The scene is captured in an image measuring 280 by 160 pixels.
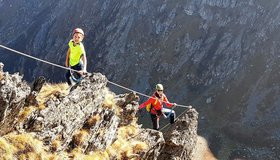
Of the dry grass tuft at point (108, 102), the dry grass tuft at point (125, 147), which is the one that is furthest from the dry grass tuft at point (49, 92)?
the dry grass tuft at point (125, 147)

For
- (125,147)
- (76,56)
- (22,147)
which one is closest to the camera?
(22,147)

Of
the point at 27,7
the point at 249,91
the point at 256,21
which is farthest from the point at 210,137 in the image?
the point at 27,7

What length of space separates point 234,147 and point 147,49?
4400cm

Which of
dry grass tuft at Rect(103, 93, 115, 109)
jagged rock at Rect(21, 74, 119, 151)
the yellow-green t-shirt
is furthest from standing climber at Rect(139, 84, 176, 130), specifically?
the yellow-green t-shirt

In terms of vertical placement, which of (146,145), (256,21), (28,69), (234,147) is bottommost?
(146,145)

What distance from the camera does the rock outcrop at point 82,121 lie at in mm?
10258

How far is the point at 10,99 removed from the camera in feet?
32.5

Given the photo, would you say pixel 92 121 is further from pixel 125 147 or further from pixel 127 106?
pixel 127 106

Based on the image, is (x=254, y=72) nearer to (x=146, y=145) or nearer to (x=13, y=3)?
(x=146, y=145)

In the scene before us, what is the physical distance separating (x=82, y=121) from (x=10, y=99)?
12.1 feet

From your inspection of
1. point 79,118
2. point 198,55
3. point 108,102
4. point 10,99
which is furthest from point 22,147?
point 198,55

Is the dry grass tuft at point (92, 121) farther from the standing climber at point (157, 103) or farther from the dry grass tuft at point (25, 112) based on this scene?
the standing climber at point (157, 103)

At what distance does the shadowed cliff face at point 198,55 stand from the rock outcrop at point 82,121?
155 feet

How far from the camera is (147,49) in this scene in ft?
327
